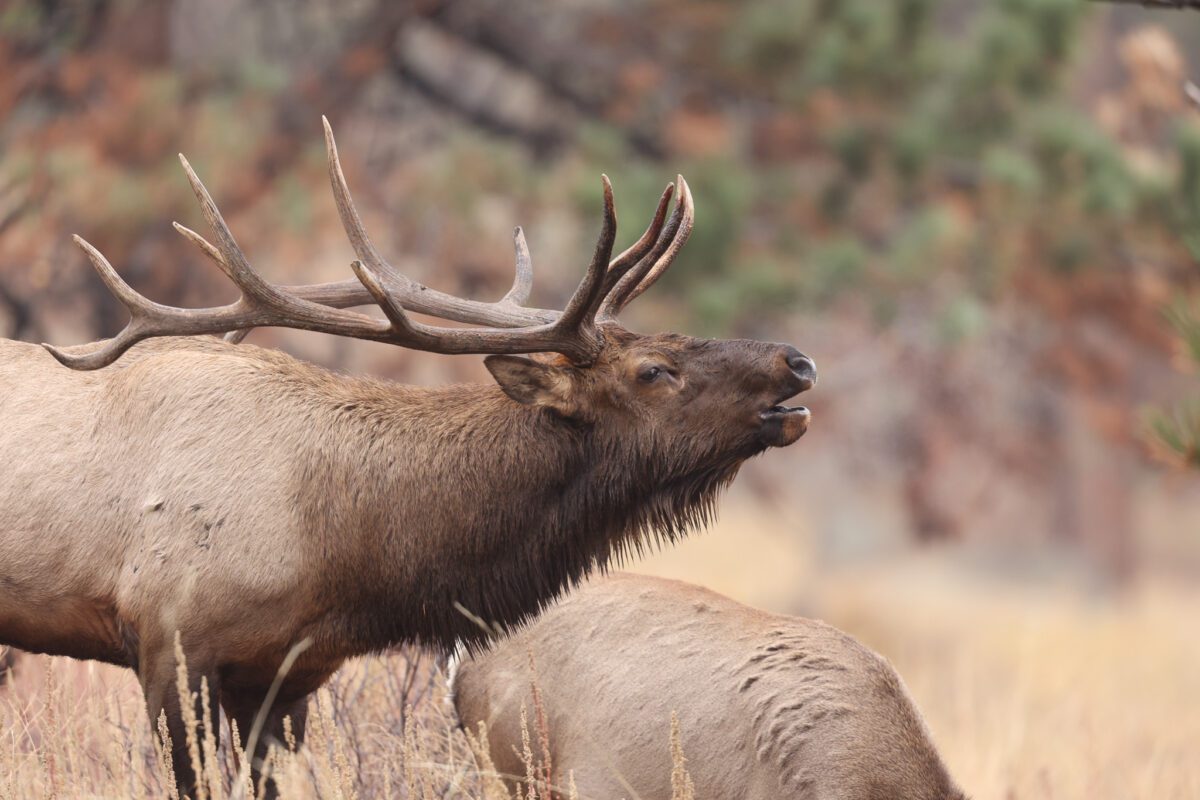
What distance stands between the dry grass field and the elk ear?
36.4 inches

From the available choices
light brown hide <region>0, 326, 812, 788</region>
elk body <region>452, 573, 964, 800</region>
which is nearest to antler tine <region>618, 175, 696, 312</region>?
light brown hide <region>0, 326, 812, 788</region>

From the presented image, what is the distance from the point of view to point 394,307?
14.1ft

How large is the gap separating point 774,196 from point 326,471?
25.8 ft

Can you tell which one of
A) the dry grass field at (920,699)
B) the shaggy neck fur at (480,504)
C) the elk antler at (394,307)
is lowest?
the dry grass field at (920,699)

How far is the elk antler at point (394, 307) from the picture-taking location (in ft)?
14.0

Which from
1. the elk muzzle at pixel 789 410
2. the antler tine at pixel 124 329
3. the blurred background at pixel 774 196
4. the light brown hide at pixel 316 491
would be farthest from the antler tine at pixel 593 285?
the blurred background at pixel 774 196

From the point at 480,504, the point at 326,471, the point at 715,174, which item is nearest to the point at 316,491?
the point at 326,471

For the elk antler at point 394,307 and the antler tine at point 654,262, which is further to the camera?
the antler tine at point 654,262

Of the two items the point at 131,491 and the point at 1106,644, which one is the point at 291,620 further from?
the point at 1106,644

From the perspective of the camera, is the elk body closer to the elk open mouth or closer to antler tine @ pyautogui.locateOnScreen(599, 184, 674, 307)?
the elk open mouth

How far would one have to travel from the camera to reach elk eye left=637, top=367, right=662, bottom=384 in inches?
177

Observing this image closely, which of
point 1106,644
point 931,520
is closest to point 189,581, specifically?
point 931,520

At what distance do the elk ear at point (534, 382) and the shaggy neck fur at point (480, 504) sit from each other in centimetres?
6

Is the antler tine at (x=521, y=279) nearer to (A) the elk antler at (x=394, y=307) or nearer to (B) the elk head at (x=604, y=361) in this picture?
(A) the elk antler at (x=394, y=307)
